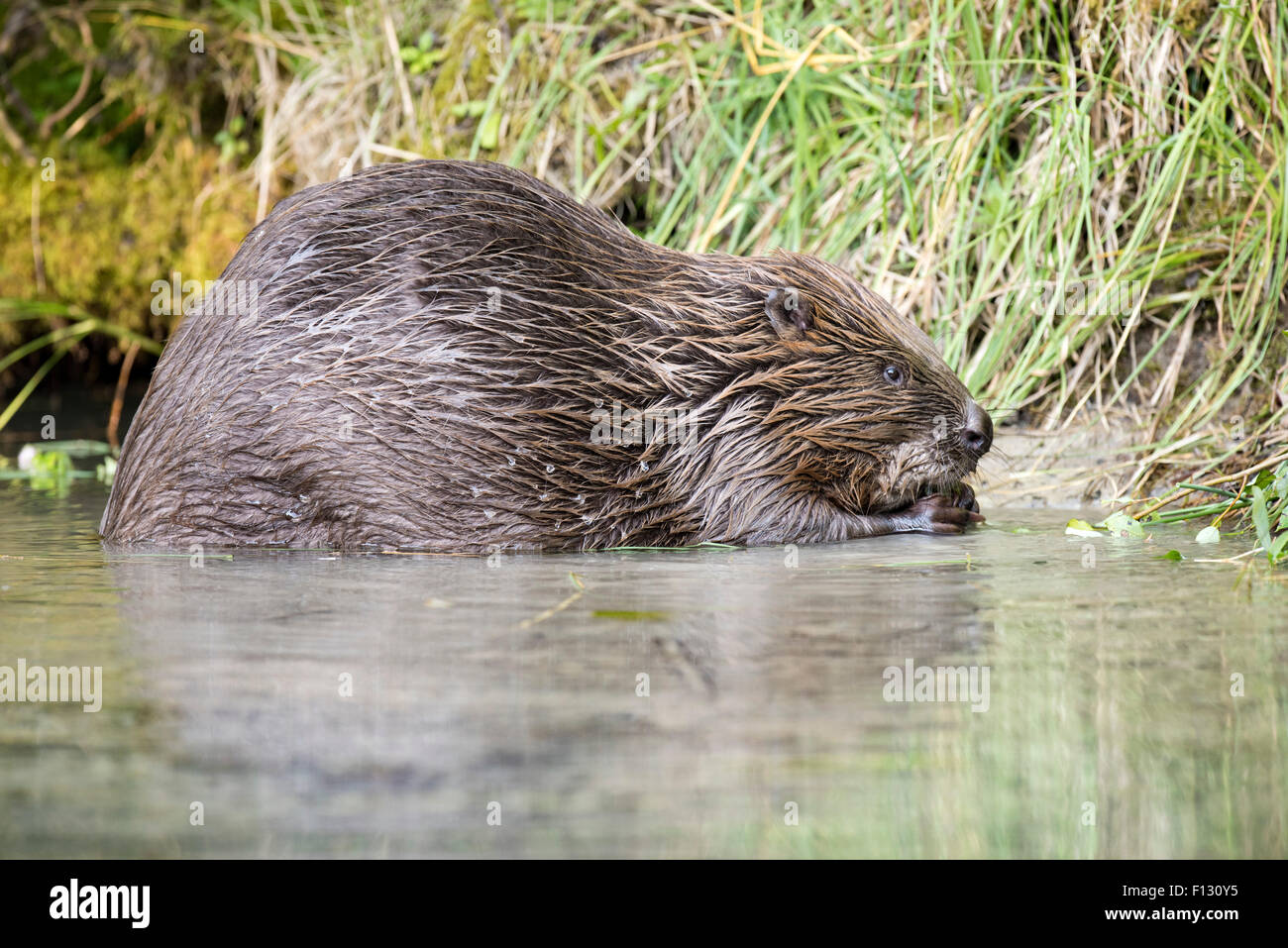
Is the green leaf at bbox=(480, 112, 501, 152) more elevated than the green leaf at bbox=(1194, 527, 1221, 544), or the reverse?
the green leaf at bbox=(480, 112, 501, 152)

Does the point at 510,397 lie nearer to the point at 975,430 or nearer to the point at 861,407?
the point at 861,407

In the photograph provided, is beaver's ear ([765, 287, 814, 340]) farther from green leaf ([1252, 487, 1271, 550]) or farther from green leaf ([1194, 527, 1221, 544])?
green leaf ([1252, 487, 1271, 550])

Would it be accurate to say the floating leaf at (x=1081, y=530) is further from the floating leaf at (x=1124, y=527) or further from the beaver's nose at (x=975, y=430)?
the beaver's nose at (x=975, y=430)

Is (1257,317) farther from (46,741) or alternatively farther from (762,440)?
(46,741)

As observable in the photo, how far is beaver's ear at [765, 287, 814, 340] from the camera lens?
4.38m

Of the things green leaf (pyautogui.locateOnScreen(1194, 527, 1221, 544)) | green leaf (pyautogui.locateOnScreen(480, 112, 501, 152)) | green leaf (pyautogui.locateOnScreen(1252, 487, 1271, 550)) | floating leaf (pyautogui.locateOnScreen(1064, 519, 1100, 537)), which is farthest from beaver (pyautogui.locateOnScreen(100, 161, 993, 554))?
green leaf (pyautogui.locateOnScreen(480, 112, 501, 152))

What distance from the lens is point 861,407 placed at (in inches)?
174

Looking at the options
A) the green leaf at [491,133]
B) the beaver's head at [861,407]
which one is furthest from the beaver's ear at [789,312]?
the green leaf at [491,133]

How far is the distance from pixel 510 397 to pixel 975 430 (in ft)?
4.71

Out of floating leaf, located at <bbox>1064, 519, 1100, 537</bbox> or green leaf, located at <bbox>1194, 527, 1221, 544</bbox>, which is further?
floating leaf, located at <bbox>1064, 519, 1100, 537</bbox>

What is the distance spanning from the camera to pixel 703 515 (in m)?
4.23

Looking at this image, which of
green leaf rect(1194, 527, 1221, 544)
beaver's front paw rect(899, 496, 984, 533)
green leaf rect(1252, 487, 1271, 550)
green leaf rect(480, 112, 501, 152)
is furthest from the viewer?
green leaf rect(480, 112, 501, 152)

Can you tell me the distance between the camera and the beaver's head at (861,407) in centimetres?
437

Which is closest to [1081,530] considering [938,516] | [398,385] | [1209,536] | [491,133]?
[1209,536]
